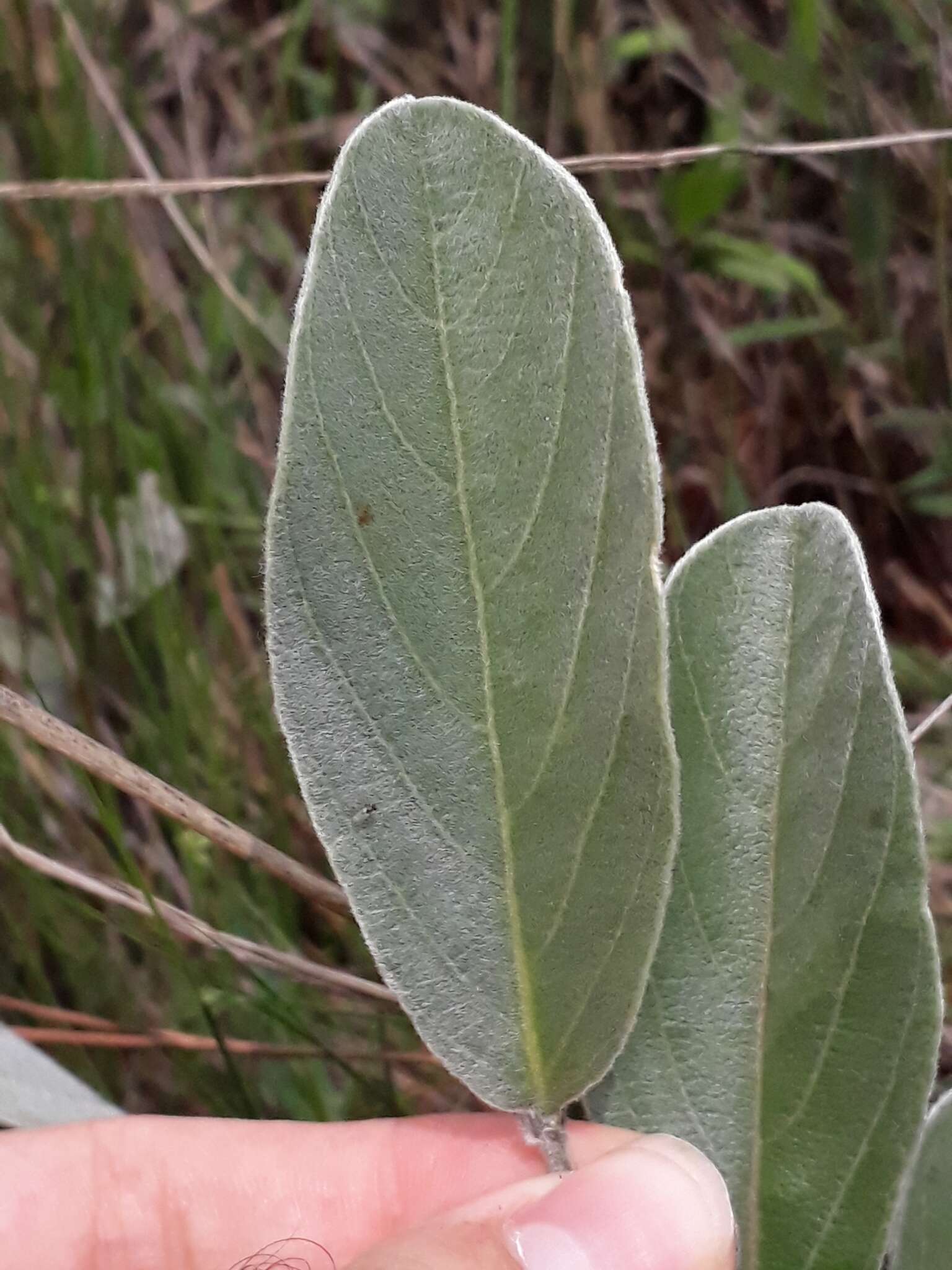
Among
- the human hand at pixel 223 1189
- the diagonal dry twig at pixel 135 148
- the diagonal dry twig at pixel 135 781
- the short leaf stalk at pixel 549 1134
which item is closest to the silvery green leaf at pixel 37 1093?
the human hand at pixel 223 1189

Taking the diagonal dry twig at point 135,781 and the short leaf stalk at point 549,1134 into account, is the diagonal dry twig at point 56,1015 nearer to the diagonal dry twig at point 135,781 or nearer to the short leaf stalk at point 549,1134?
the diagonal dry twig at point 135,781

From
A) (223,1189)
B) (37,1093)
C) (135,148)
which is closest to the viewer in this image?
(37,1093)

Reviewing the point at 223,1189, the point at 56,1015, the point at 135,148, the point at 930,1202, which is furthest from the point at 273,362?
the point at 930,1202

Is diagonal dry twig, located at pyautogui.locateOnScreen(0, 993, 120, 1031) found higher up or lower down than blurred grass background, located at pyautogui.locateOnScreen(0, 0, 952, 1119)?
lower down

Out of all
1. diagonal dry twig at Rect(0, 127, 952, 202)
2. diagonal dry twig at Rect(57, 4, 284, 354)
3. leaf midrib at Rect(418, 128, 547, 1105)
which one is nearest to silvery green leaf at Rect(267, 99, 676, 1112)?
leaf midrib at Rect(418, 128, 547, 1105)

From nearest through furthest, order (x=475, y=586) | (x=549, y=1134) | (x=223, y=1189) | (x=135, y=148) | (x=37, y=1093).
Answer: (x=475, y=586), (x=549, y=1134), (x=37, y=1093), (x=223, y=1189), (x=135, y=148)

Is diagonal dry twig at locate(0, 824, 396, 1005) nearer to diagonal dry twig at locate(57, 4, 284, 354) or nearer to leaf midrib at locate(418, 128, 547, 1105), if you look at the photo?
leaf midrib at locate(418, 128, 547, 1105)

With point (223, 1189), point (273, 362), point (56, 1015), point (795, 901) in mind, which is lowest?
point (223, 1189)

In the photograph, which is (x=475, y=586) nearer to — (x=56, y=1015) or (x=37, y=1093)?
(x=37, y=1093)
